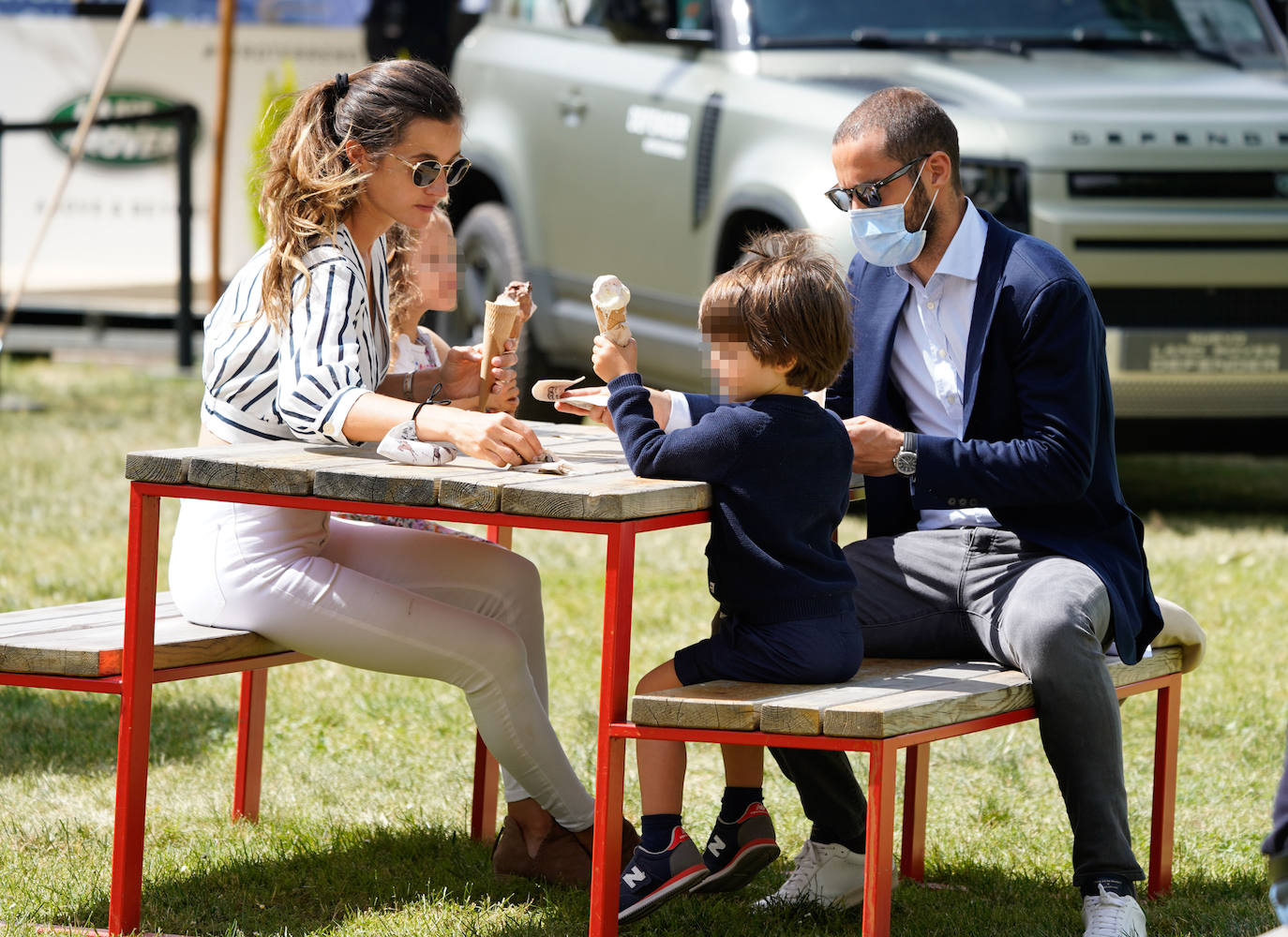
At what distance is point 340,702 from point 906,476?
187cm

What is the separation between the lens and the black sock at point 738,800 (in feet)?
10.9

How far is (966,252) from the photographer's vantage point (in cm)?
343

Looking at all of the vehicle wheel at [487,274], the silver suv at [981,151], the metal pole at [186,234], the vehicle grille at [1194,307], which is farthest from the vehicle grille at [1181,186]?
the metal pole at [186,234]

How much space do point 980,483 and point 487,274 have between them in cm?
512

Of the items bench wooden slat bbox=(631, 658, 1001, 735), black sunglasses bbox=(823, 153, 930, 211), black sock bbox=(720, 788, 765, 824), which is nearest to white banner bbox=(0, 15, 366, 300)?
black sunglasses bbox=(823, 153, 930, 211)

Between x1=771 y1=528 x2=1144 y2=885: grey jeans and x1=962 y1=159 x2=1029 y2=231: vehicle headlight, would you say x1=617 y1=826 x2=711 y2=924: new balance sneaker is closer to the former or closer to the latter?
x1=771 y1=528 x2=1144 y2=885: grey jeans

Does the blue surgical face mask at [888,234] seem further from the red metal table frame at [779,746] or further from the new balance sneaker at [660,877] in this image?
the new balance sneaker at [660,877]

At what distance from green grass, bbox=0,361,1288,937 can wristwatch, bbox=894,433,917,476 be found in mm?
810

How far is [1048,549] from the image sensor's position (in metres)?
3.34

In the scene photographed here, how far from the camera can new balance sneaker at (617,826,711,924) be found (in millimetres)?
3119

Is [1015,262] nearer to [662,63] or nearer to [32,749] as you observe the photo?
[32,749]

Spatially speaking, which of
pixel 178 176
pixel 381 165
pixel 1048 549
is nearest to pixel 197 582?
pixel 381 165

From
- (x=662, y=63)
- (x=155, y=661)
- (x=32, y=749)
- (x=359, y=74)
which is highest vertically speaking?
(x=662, y=63)

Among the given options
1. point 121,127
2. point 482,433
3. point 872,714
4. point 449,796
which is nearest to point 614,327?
point 482,433
